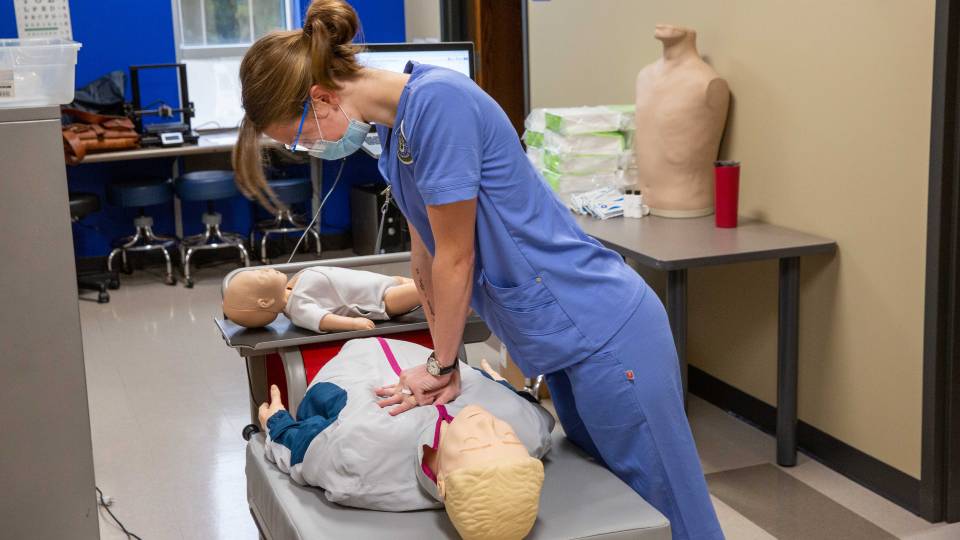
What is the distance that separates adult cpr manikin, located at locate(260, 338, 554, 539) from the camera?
155 cm

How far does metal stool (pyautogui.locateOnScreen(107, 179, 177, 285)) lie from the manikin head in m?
3.52

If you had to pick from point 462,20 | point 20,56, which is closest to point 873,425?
point 20,56

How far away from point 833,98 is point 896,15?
335 millimetres

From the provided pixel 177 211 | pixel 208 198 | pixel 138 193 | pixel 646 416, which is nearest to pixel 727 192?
pixel 646 416

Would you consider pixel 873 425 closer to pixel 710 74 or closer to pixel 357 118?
pixel 710 74

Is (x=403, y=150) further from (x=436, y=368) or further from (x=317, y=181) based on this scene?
(x=317, y=181)

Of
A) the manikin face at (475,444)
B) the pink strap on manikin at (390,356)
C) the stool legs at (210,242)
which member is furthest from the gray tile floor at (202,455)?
the manikin face at (475,444)

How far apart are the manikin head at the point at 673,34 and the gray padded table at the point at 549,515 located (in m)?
1.84

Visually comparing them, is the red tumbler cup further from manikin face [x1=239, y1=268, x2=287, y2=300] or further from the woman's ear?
Answer: the woman's ear

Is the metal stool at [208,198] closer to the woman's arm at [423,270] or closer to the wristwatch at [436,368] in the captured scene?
the woman's arm at [423,270]

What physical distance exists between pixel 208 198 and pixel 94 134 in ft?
2.34

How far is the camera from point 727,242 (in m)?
3.07

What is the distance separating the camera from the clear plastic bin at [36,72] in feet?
7.04

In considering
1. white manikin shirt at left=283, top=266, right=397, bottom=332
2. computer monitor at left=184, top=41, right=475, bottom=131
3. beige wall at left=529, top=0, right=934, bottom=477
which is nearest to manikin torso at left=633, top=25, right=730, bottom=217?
beige wall at left=529, top=0, right=934, bottom=477
